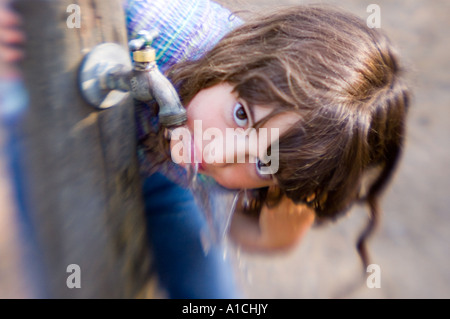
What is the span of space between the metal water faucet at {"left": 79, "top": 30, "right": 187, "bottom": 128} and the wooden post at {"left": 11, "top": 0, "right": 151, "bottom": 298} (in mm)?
13

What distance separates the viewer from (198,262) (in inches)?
45.1

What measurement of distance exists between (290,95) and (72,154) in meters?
0.37

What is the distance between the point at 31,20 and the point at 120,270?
1.56 ft

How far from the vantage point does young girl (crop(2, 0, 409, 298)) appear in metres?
0.72

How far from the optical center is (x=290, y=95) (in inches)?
Answer: 27.6

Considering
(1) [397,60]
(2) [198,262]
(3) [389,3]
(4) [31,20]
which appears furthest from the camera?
(3) [389,3]

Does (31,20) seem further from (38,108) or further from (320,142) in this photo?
(320,142)

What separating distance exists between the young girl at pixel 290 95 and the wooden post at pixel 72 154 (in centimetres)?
17

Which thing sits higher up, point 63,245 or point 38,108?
point 38,108

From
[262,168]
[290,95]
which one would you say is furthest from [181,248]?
[290,95]
